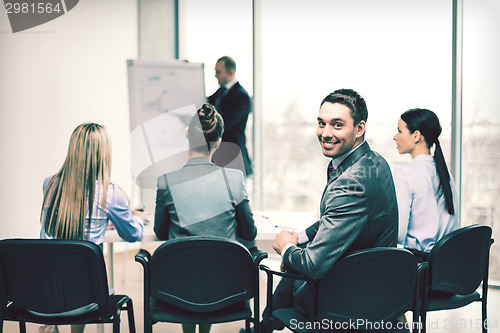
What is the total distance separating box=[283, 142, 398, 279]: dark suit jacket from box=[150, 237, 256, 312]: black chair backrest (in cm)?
27

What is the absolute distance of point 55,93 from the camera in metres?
4.41

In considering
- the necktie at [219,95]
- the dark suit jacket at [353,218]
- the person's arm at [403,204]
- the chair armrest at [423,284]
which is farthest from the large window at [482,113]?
the dark suit jacket at [353,218]

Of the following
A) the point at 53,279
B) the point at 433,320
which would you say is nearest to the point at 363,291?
the point at 53,279

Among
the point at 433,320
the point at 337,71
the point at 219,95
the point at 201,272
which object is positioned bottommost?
the point at 433,320

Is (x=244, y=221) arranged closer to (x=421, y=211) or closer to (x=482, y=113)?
(x=421, y=211)

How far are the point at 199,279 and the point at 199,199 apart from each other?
1.55ft

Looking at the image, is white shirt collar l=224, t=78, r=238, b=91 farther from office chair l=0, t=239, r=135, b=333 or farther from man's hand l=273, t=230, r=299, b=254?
office chair l=0, t=239, r=135, b=333

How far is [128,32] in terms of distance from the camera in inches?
204

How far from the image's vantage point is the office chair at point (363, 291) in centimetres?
177

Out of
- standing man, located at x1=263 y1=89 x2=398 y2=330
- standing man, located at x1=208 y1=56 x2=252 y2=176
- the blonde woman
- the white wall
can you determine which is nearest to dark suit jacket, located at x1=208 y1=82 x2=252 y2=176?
standing man, located at x1=208 y1=56 x2=252 y2=176

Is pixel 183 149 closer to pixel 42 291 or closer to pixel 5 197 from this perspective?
pixel 5 197

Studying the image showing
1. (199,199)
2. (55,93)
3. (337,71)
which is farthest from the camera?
(337,71)

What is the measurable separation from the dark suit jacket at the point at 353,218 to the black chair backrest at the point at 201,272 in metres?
0.27

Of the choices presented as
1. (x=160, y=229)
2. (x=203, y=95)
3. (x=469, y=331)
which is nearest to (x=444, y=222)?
(x=469, y=331)
